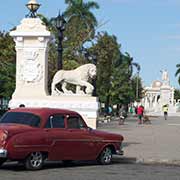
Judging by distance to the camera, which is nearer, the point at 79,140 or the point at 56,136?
the point at 56,136

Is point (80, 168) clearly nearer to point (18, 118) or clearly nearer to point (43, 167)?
point (43, 167)

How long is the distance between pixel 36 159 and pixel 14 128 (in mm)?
1019

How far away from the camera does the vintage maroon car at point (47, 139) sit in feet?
52.5

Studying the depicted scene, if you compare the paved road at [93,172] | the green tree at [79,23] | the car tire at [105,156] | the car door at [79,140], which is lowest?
the paved road at [93,172]

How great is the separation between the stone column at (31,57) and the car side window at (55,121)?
32.5 feet

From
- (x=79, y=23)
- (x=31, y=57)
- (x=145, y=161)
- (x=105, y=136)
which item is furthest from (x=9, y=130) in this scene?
(x=79, y=23)

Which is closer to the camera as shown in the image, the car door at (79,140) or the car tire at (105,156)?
the car door at (79,140)

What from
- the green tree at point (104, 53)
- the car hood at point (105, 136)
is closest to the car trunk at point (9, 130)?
the car hood at point (105, 136)

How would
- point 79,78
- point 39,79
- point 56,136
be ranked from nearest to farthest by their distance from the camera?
point 56,136 → point 79,78 → point 39,79

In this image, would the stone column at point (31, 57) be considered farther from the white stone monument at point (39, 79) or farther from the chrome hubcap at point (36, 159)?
the chrome hubcap at point (36, 159)

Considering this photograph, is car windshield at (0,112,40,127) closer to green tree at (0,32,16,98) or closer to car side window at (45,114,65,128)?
car side window at (45,114,65,128)

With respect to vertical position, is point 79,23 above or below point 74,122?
above

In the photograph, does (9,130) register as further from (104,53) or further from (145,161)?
(104,53)

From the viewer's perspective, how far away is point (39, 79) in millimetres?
27828
